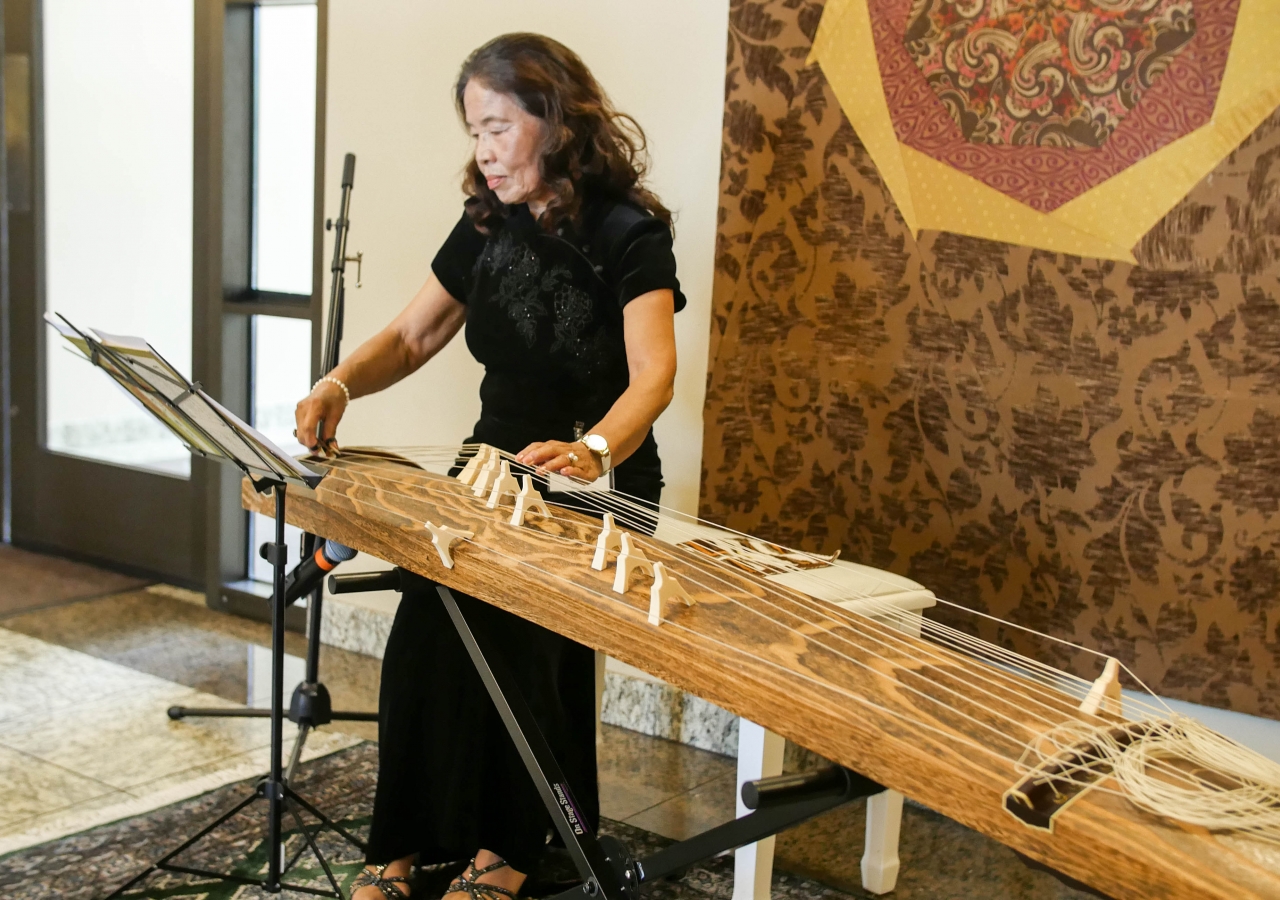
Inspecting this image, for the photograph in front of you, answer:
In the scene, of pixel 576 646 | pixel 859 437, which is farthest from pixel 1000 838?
pixel 859 437

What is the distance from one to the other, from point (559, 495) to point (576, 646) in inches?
12.2

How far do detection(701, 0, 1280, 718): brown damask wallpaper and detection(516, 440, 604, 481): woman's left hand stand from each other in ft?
2.95

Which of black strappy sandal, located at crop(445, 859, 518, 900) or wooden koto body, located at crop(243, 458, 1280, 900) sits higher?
wooden koto body, located at crop(243, 458, 1280, 900)

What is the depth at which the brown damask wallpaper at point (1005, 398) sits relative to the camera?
6.69 ft

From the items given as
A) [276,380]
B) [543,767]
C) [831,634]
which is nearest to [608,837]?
[543,767]

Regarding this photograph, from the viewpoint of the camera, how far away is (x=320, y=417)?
200 cm

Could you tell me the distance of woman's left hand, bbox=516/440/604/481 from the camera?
1.61 meters

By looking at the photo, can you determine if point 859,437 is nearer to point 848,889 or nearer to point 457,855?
point 848,889

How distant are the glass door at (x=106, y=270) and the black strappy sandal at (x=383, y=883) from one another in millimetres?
2077

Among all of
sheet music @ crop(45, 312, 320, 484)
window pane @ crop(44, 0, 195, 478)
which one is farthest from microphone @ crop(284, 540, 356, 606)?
window pane @ crop(44, 0, 195, 478)

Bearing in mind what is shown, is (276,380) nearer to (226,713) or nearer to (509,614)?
(226,713)

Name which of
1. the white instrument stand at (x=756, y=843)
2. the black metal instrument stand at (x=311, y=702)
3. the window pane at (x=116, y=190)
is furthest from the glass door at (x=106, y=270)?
the white instrument stand at (x=756, y=843)

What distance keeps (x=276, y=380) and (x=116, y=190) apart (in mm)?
945

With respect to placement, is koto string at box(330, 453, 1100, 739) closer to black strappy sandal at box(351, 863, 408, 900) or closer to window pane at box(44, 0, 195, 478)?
black strappy sandal at box(351, 863, 408, 900)
